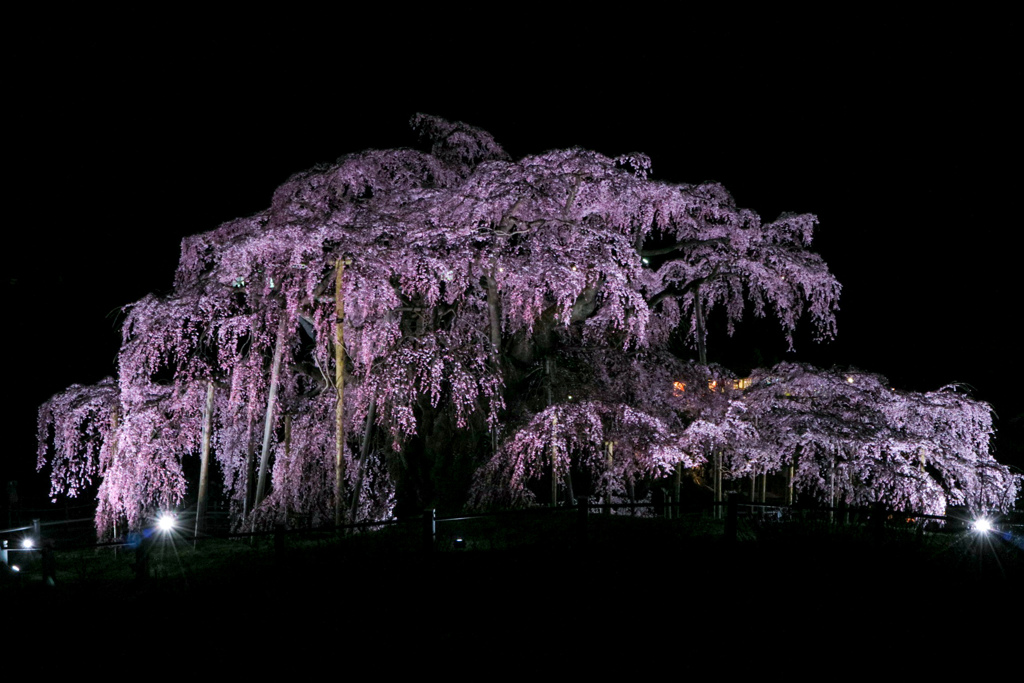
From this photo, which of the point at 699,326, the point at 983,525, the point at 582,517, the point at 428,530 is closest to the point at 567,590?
the point at 428,530

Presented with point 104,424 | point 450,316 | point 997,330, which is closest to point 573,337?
point 450,316

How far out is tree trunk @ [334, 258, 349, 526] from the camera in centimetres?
1195

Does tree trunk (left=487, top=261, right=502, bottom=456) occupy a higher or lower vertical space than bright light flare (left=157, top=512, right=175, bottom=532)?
higher

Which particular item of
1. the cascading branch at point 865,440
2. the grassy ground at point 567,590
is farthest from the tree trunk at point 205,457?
the cascading branch at point 865,440

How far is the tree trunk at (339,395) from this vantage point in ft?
39.2

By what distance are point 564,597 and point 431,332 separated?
678 cm

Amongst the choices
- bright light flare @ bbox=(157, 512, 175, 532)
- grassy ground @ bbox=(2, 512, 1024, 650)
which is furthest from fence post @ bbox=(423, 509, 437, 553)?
bright light flare @ bbox=(157, 512, 175, 532)

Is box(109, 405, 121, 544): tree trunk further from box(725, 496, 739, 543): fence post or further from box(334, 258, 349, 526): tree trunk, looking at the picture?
box(725, 496, 739, 543): fence post

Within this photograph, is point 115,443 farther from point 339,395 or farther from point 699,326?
point 699,326

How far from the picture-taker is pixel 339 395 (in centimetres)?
1220

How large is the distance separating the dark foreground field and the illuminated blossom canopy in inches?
108

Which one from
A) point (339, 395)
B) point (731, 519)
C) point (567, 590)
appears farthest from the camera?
point (339, 395)

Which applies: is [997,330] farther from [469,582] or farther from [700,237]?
[469,582]

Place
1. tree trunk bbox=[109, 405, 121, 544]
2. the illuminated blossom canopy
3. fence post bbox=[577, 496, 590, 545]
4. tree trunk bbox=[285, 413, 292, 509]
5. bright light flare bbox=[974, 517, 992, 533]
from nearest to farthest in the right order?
1. bright light flare bbox=[974, 517, 992, 533]
2. fence post bbox=[577, 496, 590, 545]
3. the illuminated blossom canopy
4. tree trunk bbox=[109, 405, 121, 544]
5. tree trunk bbox=[285, 413, 292, 509]
